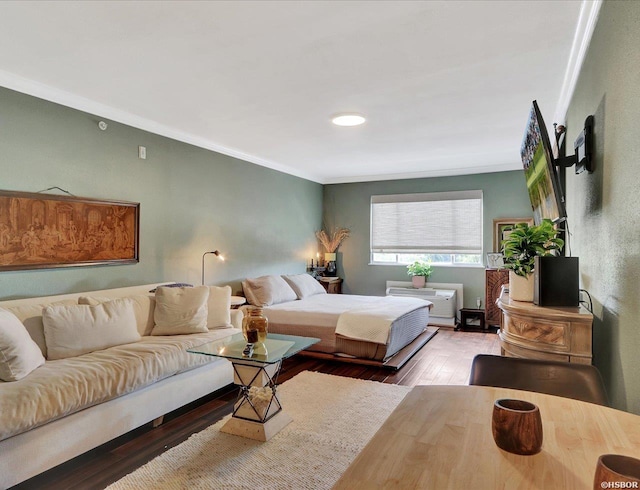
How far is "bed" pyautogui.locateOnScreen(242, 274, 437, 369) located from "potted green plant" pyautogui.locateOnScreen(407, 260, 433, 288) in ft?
4.40

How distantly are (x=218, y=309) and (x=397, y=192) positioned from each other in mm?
4439

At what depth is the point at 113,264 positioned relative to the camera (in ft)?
12.3

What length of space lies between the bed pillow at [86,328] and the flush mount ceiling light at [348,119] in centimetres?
254

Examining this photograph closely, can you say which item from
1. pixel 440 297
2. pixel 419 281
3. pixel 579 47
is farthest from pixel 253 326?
pixel 419 281

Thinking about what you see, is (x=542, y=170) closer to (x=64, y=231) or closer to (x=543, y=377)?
(x=543, y=377)

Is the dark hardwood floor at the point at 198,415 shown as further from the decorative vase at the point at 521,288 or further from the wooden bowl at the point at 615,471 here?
the wooden bowl at the point at 615,471

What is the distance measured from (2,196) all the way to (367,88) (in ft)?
9.47

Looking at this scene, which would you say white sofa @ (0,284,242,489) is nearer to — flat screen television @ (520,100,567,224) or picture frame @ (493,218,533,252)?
flat screen television @ (520,100,567,224)

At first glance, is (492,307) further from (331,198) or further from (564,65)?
(564,65)

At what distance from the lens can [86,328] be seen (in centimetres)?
284

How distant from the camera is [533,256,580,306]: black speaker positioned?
6.46 ft

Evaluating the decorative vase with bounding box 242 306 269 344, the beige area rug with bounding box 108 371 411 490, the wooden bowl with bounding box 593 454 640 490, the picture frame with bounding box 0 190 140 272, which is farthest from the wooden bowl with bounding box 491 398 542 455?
the picture frame with bounding box 0 190 140 272

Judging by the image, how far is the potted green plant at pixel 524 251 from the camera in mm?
2130

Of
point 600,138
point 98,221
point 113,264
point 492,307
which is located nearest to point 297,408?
point 113,264
